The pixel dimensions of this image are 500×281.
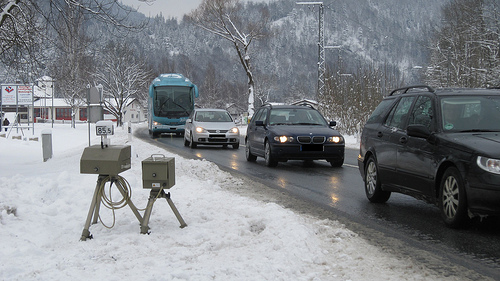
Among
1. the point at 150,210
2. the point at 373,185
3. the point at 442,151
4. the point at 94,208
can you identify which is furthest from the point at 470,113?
the point at 94,208

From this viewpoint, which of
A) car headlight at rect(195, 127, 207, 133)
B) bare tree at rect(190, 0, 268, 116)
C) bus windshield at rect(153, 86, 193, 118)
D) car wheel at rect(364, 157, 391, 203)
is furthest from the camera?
bare tree at rect(190, 0, 268, 116)

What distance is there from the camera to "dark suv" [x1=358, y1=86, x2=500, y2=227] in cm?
564

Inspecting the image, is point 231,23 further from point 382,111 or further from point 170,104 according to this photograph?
point 382,111

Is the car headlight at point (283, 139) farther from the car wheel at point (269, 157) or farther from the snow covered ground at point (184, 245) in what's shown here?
the snow covered ground at point (184, 245)

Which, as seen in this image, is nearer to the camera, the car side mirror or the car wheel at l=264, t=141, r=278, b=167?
the car side mirror

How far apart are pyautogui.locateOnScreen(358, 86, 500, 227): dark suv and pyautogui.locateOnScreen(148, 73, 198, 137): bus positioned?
25.9m

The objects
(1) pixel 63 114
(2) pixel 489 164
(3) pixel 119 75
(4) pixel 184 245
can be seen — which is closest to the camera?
(4) pixel 184 245

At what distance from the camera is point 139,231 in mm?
5840

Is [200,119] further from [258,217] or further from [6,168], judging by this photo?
[258,217]

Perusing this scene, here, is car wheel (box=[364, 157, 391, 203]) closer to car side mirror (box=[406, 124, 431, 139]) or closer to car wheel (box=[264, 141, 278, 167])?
car side mirror (box=[406, 124, 431, 139])

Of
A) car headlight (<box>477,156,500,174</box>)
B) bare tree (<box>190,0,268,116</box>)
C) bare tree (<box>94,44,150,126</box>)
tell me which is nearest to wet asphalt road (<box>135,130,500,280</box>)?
car headlight (<box>477,156,500,174</box>)

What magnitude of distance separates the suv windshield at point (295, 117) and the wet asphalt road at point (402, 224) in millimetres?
2723

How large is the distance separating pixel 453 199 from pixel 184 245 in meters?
3.06

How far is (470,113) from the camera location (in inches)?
266
